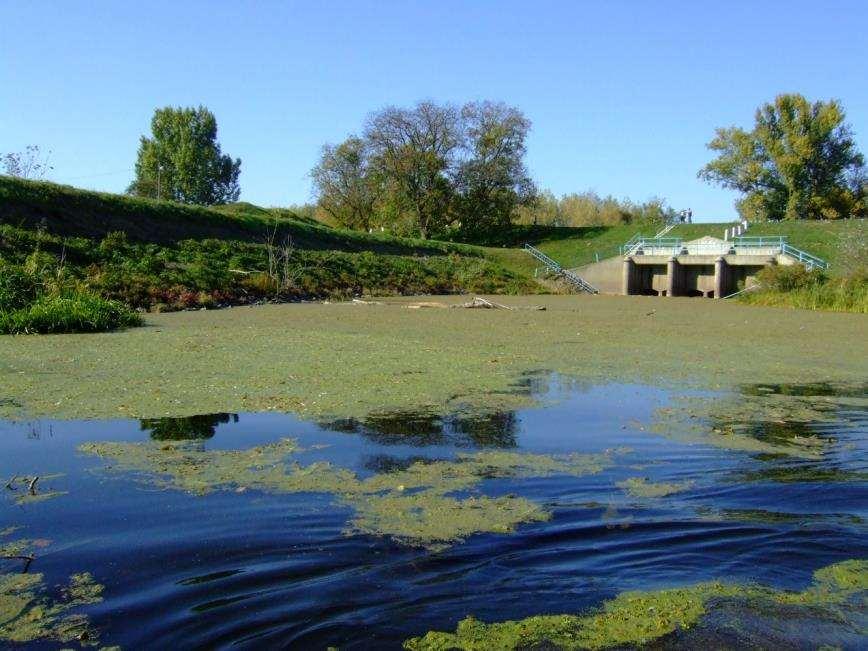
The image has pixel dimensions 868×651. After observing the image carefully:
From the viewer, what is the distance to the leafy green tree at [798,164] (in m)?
58.3

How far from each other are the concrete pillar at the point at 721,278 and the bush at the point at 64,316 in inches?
1186

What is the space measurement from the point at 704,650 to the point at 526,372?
794 cm

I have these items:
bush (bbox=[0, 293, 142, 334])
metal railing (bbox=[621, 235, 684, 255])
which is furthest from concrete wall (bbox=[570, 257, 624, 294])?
bush (bbox=[0, 293, 142, 334])

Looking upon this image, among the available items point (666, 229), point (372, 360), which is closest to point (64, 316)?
point (372, 360)

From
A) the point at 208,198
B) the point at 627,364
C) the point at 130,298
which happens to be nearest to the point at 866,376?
the point at 627,364

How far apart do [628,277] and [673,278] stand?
2340 mm

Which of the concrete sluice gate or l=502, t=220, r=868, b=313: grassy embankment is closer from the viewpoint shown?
l=502, t=220, r=868, b=313: grassy embankment

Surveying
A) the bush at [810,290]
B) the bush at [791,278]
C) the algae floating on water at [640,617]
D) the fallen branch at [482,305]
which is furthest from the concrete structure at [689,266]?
the algae floating on water at [640,617]

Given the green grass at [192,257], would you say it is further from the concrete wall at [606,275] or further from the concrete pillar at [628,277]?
the concrete pillar at [628,277]

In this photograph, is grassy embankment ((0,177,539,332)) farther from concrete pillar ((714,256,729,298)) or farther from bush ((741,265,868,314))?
bush ((741,265,868,314))

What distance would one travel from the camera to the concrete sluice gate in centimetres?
3931

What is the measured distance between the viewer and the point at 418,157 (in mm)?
58094

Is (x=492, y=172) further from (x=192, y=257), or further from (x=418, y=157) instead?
(x=192, y=257)

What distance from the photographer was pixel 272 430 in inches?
290
